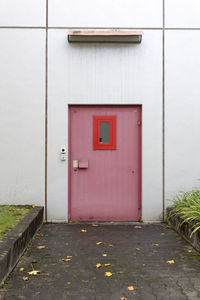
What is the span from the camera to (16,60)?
18.6 ft

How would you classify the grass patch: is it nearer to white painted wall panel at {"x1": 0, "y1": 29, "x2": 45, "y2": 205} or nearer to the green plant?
white painted wall panel at {"x1": 0, "y1": 29, "x2": 45, "y2": 205}

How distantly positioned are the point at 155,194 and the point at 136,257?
6.50 feet

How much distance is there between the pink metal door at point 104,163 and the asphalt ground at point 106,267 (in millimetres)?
673

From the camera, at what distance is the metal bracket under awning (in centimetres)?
549

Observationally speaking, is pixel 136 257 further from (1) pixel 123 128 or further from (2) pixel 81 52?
(2) pixel 81 52

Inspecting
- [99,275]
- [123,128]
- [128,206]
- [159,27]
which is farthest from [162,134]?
[99,275]

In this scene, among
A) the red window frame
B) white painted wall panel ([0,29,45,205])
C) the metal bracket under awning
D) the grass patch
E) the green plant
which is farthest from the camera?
the red window frame

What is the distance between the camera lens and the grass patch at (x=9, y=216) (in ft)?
13.4

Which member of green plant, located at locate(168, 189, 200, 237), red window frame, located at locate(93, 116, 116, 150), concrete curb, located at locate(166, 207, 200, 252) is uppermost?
red window frame, located at locate(93, 116, 116, 150)
